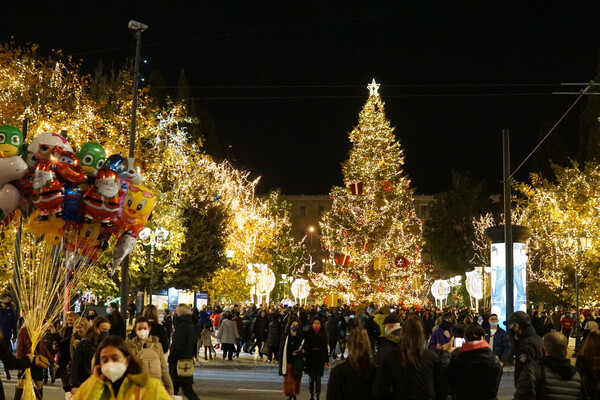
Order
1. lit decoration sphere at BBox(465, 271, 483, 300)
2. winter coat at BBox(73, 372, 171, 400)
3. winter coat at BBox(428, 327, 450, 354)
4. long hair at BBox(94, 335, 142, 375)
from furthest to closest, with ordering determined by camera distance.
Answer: lit decoration sphere at BBox(465, 271, 483, 300) → winter coat at BBox(428, 327, 450, 354) → long hair at BBox(94, 335, 142, 375) → winter coat at BBox(73, 372, 171, 400)

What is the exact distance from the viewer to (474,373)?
8.54 metres

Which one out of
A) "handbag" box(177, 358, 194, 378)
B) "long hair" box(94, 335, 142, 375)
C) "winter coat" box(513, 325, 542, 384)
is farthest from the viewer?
"handbag" box(177, 358, 194, 378)

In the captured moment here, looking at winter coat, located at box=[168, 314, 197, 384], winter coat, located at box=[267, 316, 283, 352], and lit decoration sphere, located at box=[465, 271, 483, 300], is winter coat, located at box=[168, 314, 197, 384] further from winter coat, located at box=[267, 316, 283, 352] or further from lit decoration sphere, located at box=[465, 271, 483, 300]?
lit decoration sphere, located at box=[465, 271, 483, 300]

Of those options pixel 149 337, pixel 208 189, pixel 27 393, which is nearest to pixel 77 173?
pixel 27 393

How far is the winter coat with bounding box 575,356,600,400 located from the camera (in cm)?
764

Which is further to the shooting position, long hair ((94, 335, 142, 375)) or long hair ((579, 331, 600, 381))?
long hair ((579, 331, 600, 381))

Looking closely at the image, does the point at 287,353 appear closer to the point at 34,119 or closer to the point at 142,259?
the point at 34,119

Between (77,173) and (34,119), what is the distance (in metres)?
17.7

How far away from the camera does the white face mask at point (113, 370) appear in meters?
6.00

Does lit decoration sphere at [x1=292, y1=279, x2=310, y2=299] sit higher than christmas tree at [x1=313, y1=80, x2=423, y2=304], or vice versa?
christmas tree at [x1=313, y1=80, x2=423, y2=304]

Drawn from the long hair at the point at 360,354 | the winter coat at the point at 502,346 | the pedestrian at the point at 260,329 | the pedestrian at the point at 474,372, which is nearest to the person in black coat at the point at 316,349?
the winter coat at the point at 502,346

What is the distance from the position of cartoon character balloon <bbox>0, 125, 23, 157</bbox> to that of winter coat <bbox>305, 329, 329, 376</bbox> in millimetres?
6149

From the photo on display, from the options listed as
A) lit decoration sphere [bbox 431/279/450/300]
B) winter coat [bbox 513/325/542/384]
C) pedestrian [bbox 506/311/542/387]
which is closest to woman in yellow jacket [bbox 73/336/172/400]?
pedestrian [bbox 506/311/542/387]

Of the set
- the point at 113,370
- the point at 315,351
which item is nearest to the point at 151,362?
the point at 113,370
